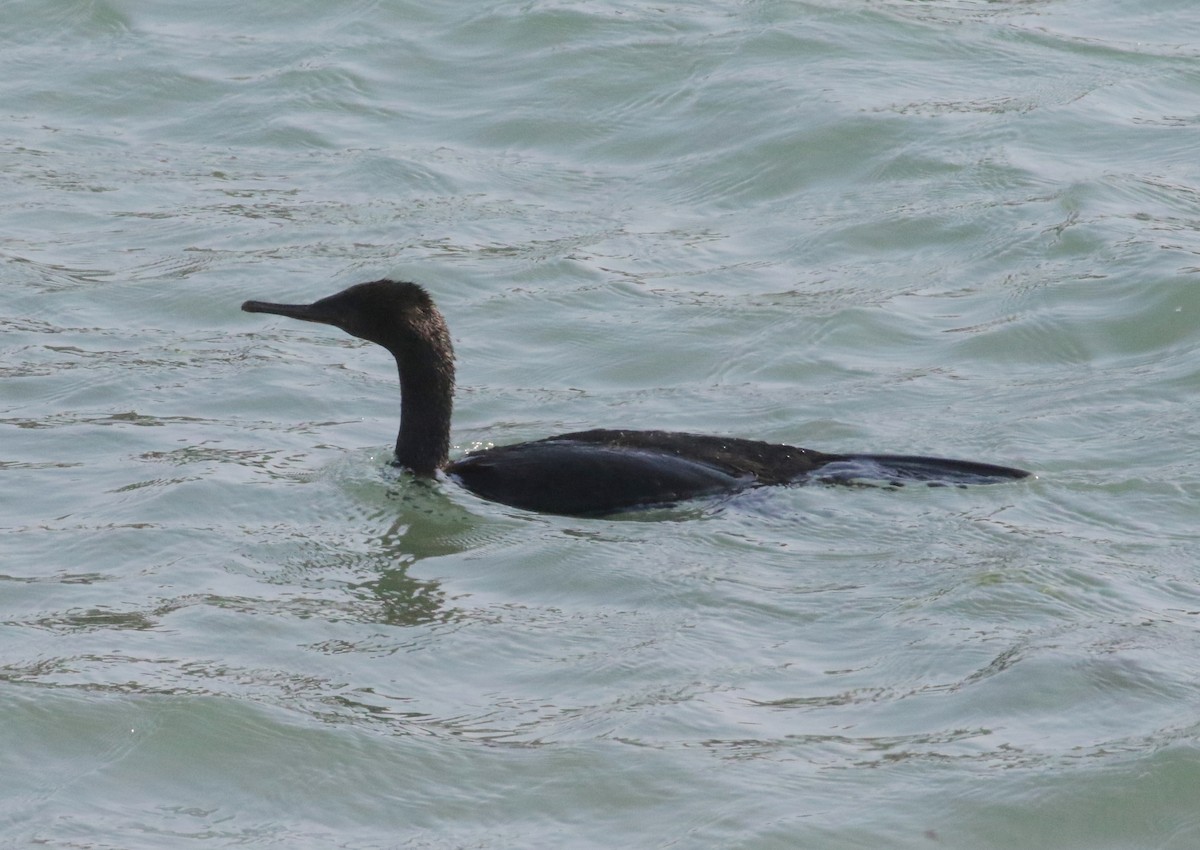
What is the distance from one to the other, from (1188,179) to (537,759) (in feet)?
25.1

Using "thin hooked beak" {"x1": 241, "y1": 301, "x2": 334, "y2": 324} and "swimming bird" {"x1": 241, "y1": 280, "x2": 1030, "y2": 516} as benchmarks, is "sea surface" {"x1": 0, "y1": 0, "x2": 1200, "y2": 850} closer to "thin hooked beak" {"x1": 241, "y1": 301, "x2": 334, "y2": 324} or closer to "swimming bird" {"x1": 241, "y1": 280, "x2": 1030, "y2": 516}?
"swimming bird" {"x1": 241, "y1": 280, "x2": 1030, "y2": 516}

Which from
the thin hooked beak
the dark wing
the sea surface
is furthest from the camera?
the thin hooked beak

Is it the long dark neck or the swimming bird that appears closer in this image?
the swimming bird

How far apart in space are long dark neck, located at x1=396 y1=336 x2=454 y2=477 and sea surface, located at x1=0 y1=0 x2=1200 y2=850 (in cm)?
20

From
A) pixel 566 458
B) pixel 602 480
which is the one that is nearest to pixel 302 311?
pixel 566 458

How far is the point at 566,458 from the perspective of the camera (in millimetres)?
8039

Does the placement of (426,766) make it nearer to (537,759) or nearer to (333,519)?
(537,759)

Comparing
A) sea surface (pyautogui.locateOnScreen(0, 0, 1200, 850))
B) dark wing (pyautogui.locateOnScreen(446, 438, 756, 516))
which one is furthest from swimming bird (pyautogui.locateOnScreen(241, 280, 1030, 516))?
sea surface (pyautogui.locateOnScreen(0, 0, 1200, 850))

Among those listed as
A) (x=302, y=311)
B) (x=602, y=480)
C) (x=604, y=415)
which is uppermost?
(x=302, y=311)

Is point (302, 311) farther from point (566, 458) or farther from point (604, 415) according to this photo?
point (604, 415)

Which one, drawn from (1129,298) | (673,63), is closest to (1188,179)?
(1129,298)

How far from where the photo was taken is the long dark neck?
8.50 metres

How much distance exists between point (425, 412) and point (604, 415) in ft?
4.04

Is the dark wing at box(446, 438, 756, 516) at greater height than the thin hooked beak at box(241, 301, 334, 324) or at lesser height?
lesser
